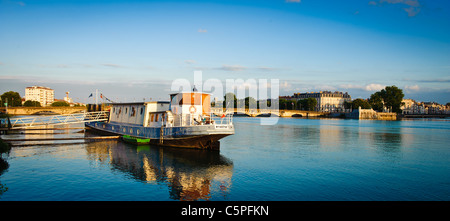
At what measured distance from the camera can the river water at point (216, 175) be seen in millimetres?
18656

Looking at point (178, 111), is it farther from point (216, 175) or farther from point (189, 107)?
point (216, 175)

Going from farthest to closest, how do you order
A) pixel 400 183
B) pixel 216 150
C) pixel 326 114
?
1. pixel 326 114
2. pixel 216 150
3. pixel 400 183

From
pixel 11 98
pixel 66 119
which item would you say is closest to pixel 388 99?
pixel 66 119

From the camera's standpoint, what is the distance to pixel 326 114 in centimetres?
19838

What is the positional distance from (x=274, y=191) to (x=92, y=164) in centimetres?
1655

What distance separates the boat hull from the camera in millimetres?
30562

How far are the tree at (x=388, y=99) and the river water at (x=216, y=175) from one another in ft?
549

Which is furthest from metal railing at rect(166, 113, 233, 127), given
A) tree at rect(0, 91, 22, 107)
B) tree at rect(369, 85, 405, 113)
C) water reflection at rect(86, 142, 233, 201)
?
tree at rect(369, 85, 405, 113)

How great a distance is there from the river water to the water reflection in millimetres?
58

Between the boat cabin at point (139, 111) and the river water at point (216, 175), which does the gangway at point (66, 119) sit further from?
the river water at point (216, 175)

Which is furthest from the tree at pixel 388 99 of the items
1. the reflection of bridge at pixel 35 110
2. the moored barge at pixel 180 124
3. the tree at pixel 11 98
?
the tree at pixel 11 98
